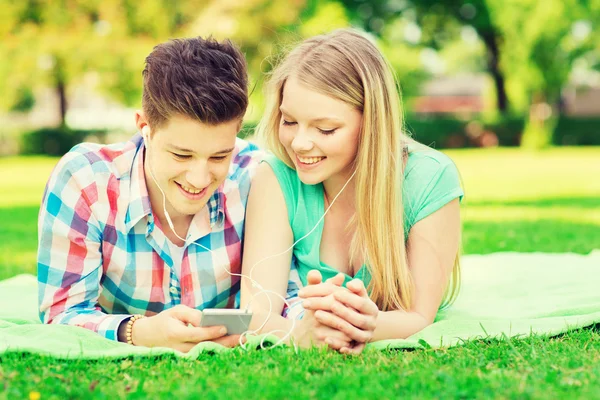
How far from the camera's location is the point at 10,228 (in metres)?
8.43

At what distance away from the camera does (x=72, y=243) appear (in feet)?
10.9

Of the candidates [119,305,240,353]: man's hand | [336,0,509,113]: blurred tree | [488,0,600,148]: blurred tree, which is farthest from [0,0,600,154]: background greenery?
[119,305,240,353]: man's hand

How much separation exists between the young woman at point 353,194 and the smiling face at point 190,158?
375 mm

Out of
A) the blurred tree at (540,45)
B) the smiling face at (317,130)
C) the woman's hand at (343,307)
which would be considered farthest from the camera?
the blurred tree at (540,45)

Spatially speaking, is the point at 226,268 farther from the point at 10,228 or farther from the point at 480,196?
the point at 480,196

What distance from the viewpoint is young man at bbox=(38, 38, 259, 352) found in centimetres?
314

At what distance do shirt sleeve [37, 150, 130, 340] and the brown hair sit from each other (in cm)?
45

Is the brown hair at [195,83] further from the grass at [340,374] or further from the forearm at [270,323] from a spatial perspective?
the grass at [340,374]

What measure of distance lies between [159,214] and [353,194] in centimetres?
100

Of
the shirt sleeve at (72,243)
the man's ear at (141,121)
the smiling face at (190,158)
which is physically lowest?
the shirt sleeve at (72,243)

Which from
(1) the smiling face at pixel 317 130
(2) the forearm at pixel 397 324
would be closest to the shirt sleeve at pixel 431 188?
(1) the smiling face at pixel 317 130

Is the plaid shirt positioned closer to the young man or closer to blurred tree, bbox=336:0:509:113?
the young man

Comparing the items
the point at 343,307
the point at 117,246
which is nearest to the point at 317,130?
the point at 343,307

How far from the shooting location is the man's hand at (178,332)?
305 cm
